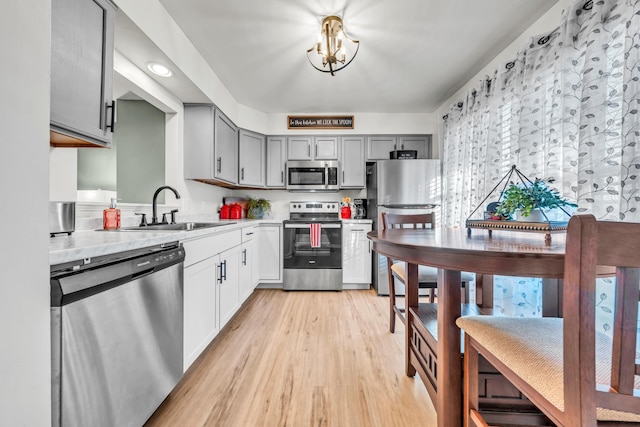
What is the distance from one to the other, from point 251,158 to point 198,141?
3.20ft

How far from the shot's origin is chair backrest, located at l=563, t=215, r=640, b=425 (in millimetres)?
504

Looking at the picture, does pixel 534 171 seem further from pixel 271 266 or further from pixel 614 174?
pixel 271 266

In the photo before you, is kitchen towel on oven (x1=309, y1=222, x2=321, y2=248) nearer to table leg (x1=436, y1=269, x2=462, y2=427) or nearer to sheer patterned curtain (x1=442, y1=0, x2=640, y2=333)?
sheer patterned curtain (x1=442, y1=0, x2=640, y2=333)

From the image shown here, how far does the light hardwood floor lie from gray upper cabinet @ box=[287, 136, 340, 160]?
2208mm

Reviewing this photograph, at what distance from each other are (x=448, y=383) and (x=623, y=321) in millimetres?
687

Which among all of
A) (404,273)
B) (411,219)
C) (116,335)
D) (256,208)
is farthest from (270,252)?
(116,335)

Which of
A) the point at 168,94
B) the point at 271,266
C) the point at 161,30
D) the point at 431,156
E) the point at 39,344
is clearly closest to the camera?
the point at 39,344

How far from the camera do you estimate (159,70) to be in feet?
6.82

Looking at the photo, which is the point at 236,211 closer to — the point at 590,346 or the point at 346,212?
the point at 346,212

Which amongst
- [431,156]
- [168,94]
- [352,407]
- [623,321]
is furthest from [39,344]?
[431,156]

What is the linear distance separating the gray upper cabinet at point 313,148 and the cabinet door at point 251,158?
0.41 metres

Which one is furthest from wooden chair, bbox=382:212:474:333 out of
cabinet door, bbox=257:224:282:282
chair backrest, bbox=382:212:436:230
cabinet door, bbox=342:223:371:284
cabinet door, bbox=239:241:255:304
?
cabinet door, bbox=257:224:282:282

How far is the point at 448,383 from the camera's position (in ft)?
3.51

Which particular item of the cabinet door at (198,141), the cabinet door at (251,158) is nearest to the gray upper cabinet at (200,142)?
the cabinet door at (198,141)
